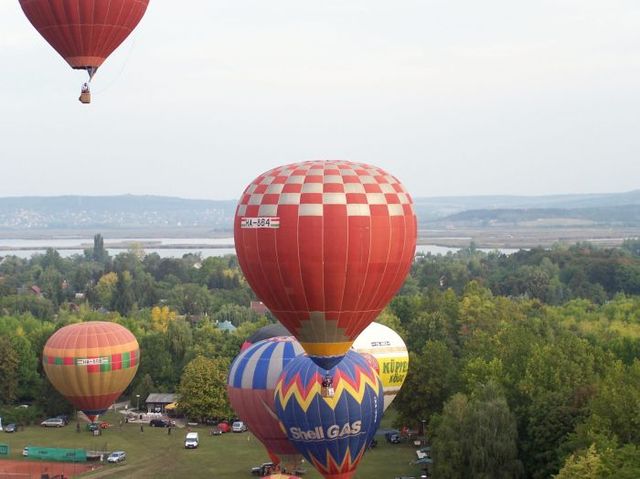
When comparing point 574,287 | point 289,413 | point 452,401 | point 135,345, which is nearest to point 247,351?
point 289,413

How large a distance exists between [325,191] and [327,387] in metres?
7.96

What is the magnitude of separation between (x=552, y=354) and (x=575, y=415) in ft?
25.5

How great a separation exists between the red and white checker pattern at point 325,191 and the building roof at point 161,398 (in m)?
30.6

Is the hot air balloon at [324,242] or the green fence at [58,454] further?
the green fence at [58,454]

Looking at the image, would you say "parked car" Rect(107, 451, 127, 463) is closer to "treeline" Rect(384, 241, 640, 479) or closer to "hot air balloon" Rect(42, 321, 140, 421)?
"hot air balloon" Rect(42, 321, 140, 421)

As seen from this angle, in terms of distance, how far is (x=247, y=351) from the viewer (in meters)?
55.8

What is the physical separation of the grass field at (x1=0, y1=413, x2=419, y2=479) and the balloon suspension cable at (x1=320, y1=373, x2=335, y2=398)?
25.8ft

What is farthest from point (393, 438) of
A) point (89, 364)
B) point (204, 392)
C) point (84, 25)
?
point (84, 25)

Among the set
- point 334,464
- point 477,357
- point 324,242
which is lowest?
point 334,464

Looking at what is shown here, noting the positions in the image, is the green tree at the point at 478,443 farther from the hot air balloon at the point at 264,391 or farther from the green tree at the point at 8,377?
the green tree at the point at 8,377

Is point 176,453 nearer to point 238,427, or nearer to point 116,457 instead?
point 116,457

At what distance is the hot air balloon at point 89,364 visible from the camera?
65.9 meters

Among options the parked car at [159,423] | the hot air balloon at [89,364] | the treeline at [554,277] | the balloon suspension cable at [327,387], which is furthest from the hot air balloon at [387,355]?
the treeline at [554,277]

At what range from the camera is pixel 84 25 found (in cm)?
4825
